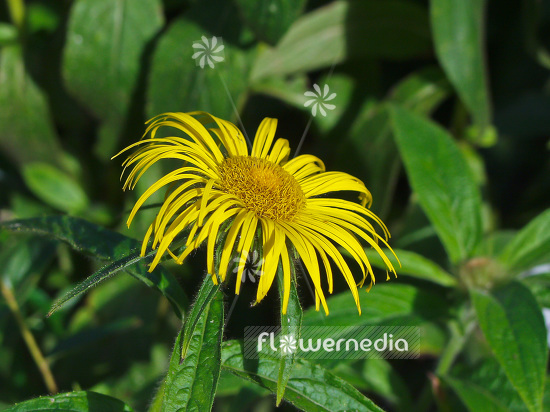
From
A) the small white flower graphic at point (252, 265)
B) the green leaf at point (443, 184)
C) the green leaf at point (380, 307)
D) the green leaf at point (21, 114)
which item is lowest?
the small white flower graphic at point (252, 265)

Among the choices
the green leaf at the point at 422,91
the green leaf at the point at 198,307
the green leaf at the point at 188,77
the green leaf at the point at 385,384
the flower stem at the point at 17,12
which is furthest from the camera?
the green leaf at the point at 422,91

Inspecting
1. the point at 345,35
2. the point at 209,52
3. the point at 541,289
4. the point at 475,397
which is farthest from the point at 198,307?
the point at 345,35

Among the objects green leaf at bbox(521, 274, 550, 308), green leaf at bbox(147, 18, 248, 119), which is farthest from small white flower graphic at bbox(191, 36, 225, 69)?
green leaf at bbox(521, 274, 550, 308)

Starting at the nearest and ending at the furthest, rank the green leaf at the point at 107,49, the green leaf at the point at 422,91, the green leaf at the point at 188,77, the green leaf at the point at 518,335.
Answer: the green leaf at the point at 518,335 < the green leaf at the point at 188,77 < the green leaf at the point at 107,49 < the green leaf at the point at 422,91

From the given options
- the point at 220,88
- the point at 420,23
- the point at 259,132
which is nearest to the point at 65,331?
the point at 220,88

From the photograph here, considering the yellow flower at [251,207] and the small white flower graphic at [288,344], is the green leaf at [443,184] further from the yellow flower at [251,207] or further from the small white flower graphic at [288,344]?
the small white flower graphic at [288,344]

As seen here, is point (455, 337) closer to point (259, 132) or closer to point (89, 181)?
point (259, 132)

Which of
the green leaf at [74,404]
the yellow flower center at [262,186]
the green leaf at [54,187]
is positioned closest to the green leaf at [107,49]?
the green leaf at [54,187]

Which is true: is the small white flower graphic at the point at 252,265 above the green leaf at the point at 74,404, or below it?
above
